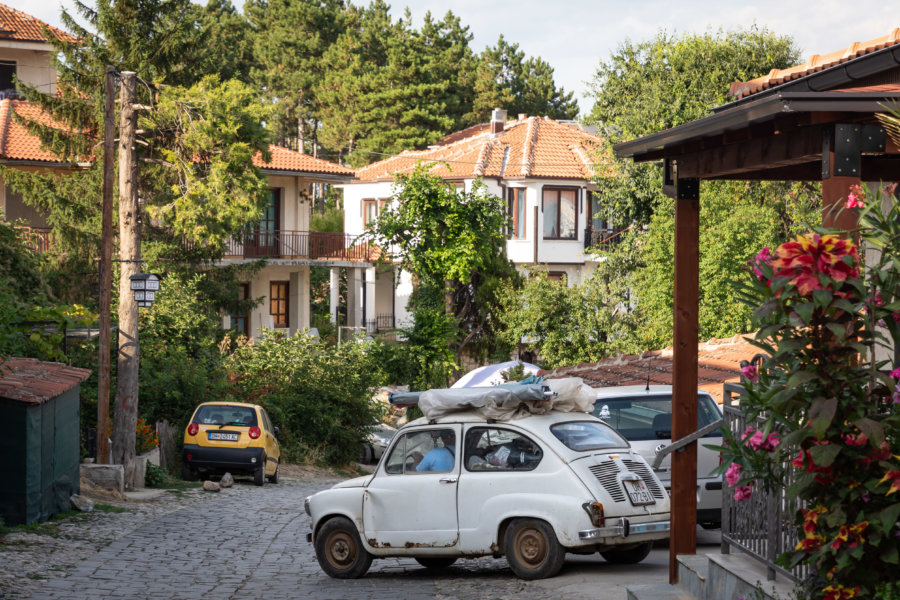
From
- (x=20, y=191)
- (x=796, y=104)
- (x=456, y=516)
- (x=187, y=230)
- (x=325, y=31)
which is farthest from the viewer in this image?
(x=325, y=31)

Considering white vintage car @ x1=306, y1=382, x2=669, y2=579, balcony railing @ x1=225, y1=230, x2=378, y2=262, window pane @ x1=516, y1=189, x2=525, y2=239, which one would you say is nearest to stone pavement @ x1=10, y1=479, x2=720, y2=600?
white vintage car @ x1=306, y1=382, x2=669, y2=579

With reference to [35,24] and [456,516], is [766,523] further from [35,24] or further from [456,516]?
[35,24]

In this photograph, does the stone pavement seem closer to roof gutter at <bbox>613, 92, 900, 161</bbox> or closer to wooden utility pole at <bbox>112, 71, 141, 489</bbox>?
roof gutter at <bbox>613, 92, 900, 161</bbox>

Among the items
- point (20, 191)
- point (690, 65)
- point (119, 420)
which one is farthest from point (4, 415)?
point (690, 65)

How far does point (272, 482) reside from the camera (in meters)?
25.6

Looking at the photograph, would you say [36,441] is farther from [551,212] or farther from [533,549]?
[551,212]

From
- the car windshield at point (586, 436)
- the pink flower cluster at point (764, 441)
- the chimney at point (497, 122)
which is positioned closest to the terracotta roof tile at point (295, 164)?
the chimney at point (497, 122)

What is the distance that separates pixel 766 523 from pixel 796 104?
2.60 m

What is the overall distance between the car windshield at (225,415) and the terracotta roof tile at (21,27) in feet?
64.4

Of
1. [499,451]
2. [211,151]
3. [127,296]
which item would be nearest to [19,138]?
[211,151]

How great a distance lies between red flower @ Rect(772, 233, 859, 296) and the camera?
5.18m

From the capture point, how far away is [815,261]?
5.23 meters

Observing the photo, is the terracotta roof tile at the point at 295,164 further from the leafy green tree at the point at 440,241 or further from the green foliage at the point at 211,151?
the green foliage at the point at 211,151

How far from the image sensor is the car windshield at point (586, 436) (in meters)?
11.9
